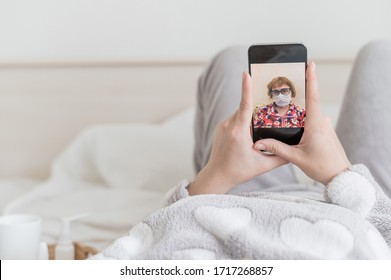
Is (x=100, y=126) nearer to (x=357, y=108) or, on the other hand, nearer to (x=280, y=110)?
(x=357, y=108)

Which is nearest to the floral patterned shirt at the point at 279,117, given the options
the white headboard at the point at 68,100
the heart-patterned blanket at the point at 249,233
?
the heart-patterned blanket at the point at 249,233

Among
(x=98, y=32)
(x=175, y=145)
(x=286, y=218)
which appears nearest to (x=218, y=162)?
(x=286, y=218)

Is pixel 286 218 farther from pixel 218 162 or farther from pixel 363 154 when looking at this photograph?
pixel 363 154

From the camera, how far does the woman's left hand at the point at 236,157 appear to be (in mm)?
728

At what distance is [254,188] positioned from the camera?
97 centimetres

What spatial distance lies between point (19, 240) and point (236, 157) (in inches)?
11.9

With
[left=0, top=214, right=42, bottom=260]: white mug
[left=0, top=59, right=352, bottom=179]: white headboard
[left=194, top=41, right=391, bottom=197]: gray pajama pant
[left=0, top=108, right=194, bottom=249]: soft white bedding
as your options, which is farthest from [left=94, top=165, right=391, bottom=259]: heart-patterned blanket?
[left=0, top=59, right=352, bottom=179]: white headboard

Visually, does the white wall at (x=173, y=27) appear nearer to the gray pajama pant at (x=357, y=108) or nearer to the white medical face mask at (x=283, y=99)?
the gray pajama pant at (x=357, y=108)

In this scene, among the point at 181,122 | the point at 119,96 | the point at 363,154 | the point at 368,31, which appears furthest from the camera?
the point at 119,96

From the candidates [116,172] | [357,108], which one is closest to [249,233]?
[357,108]

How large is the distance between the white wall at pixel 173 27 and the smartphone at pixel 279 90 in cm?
63

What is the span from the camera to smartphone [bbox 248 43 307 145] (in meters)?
0.72

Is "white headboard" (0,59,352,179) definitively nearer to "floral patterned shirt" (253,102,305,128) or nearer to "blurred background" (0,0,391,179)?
"blurred background" (0,0,391,179)

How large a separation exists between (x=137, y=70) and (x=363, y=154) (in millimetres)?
805
